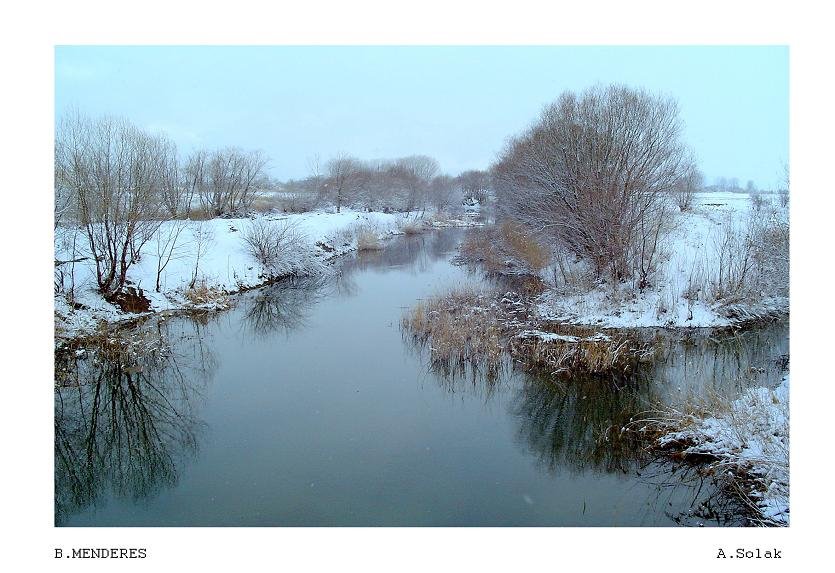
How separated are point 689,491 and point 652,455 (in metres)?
0.66

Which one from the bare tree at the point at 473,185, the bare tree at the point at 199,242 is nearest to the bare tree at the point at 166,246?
the bare tree at the point at 199,242

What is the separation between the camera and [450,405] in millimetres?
7316

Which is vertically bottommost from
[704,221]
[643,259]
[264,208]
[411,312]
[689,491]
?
[689,491]

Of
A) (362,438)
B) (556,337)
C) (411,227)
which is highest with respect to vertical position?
(411,227)

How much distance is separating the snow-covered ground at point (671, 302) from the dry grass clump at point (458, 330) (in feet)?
5.24

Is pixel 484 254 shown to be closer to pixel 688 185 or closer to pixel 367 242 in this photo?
pixel 367 242

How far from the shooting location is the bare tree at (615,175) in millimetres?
12461

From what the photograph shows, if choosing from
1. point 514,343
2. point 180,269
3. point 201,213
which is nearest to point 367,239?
point 201,213

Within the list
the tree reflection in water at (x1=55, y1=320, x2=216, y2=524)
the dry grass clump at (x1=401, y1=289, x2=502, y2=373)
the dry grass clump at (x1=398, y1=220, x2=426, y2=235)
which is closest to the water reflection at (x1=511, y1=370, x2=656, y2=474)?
the dry grass clump at (x1=401, y1=289, x2=502, y2=373)

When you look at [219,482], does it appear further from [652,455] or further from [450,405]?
[652,455]

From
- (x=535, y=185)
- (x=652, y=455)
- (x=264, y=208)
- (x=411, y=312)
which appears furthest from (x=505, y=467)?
(x=264, y=208)

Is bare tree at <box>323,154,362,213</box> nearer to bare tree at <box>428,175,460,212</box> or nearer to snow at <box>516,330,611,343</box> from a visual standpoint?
bare tree at <box>428,175,460,212</box>

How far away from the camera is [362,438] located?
627cm

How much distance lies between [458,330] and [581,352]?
2.28 metres
